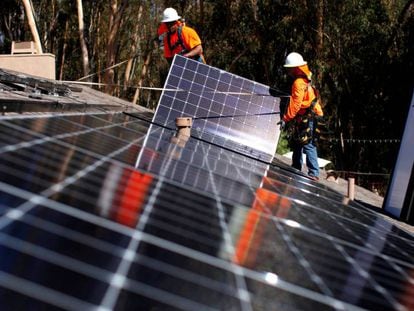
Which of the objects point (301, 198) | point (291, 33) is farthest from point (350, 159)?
point (301, 198)

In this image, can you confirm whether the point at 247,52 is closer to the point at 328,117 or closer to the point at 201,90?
the point at 328,117

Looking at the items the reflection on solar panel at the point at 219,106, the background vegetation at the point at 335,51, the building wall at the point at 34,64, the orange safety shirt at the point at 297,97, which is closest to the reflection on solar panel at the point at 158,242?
the orange safety shirt at the point at 297,97

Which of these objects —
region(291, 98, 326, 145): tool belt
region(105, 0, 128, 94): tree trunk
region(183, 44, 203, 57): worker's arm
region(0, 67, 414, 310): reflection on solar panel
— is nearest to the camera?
region(0, 67, 414, 310): reflection on solar panel

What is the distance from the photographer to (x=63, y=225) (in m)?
1.91

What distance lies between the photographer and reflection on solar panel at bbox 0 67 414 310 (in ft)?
5.15

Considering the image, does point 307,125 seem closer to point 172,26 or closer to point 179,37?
point 179,37

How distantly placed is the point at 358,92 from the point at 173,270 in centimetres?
2842

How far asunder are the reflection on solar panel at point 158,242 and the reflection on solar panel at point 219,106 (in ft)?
16.7

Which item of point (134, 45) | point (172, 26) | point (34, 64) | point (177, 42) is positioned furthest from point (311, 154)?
point (134, 45)

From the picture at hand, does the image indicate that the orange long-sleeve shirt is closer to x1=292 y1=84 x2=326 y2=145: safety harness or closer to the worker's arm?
x1=292 y1=84 x2=326 y2=145: safety harness

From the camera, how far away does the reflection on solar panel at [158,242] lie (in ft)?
5.15

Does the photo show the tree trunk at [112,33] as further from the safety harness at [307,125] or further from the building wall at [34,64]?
the safety harness at [307,125]

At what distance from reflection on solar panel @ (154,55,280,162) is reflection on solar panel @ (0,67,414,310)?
508 cm

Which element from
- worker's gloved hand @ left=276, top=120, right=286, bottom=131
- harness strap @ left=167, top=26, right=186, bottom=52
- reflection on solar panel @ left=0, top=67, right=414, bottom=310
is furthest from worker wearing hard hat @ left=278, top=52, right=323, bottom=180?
reflection on solar panel @ left=0, top=67, right=414, bottom=310
